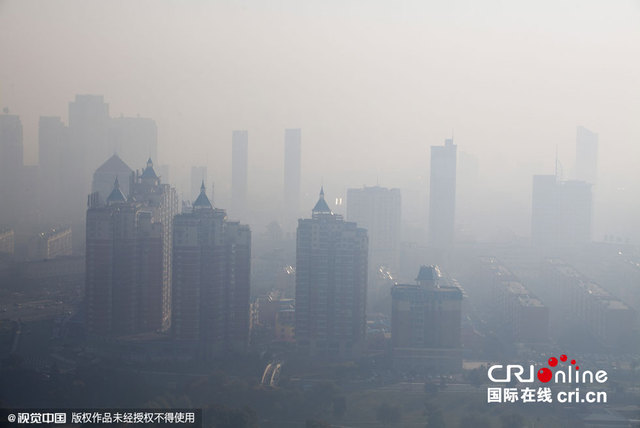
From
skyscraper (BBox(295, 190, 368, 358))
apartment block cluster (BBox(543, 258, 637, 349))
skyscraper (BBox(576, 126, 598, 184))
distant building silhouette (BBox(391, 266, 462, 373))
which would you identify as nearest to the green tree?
distant building silhouette (BBox(391, 266, 462, 373))

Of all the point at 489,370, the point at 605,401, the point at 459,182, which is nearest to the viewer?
the point at 605,401

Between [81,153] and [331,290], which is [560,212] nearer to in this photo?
[81,153]

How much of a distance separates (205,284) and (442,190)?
31.3 feet

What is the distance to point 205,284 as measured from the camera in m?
8.32

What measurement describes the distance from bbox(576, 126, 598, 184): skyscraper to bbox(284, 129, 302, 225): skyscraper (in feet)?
17.2

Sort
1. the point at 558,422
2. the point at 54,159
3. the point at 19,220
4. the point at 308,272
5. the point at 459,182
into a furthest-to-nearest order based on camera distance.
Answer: the point at 459,182 < the point at 54,159 < the point at 19,220 < the point at 308,272 < the point at 558,422

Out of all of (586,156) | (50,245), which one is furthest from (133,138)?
(586,156)

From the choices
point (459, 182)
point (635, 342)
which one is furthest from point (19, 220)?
point (459, 182)

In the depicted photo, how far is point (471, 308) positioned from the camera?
1128 cm

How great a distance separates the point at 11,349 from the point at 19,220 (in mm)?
4870

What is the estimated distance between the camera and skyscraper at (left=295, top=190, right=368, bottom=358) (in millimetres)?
8500

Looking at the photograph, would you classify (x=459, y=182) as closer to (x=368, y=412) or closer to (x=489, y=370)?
(x=489, y=370)

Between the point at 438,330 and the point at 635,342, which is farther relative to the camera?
the point at 635,342

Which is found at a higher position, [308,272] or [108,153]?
[108,153]
